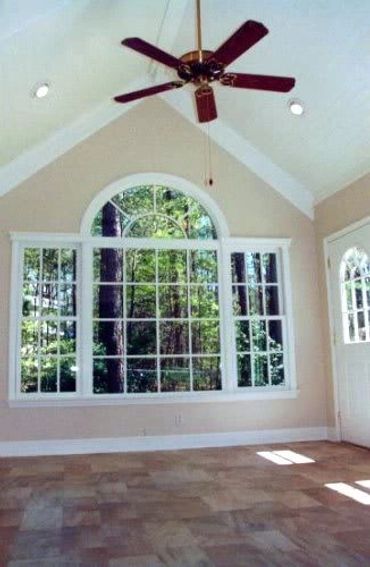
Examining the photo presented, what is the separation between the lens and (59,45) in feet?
13.8

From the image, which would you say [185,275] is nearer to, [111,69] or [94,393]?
[94,393]

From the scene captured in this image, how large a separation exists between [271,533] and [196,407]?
299 cm

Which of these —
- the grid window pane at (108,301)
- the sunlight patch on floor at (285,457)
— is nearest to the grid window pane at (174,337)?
the grid window pane at (108,301)

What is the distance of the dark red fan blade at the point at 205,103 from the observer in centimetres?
366

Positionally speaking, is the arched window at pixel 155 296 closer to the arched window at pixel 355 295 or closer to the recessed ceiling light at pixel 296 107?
the arched window at pixel 355 295

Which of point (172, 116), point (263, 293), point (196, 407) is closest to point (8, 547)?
point (196, 407)

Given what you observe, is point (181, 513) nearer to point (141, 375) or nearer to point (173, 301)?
point (141, 375)

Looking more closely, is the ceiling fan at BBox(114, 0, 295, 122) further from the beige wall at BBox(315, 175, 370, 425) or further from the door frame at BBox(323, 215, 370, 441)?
the door frame at BBox(323, 215, 370, 441)

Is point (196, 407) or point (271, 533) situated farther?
point (196, 407)

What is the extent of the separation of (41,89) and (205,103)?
1.69 metres

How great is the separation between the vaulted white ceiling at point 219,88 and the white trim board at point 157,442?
2671 mm

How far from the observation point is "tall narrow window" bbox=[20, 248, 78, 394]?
560 centimetres

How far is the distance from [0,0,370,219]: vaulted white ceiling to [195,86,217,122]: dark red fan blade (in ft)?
3.67

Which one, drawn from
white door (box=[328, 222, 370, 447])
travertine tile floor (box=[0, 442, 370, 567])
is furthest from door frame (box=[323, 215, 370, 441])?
travertine tile floor (box=[0, 442, 370, 567])
